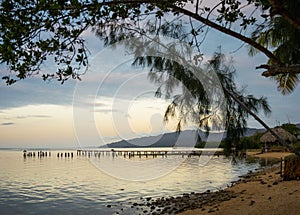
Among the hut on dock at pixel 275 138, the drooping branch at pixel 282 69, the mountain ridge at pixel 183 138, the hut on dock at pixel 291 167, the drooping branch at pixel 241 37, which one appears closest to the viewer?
the drooping branch at pixel 282 69

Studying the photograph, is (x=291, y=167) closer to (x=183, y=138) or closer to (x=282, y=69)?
(x=183, y=138)

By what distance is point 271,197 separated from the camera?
8383 mm

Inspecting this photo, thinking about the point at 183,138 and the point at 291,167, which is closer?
the point at 183,138

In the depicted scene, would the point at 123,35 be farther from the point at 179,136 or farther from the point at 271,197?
the point at 271,197

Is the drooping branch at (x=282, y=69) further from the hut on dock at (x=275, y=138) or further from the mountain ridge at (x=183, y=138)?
the hut on dock at (x=275, y=138)

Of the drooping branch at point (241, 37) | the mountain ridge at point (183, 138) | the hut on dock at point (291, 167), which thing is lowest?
the hut on dock at point (291, 167)

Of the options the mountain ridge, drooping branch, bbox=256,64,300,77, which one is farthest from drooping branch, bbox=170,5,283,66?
the mountain ridge

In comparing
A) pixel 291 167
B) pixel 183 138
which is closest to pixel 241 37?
pixel 183 138

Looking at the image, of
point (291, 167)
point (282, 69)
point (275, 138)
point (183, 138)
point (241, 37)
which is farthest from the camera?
point (275, 138)

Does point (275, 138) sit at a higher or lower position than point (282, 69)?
lower

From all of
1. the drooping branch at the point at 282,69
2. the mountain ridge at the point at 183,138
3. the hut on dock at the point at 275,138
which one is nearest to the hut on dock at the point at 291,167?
the mountain ridge at the point at 183,138

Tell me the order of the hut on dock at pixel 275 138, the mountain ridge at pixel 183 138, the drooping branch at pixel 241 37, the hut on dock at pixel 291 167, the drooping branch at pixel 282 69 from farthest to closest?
the hut on dock at pixel 275 138, the hut on dock at pixel 291 167, the mountain ridge at pixel 183 138, the drooping branch at pixel 241 37, the drooping branch at pixel 282 69

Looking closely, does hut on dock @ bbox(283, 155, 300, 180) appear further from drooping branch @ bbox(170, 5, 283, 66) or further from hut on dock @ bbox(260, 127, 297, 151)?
hut on dock @ bbox(260, 127, 297, 151)

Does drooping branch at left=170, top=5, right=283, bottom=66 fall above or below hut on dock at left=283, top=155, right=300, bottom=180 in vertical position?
above
